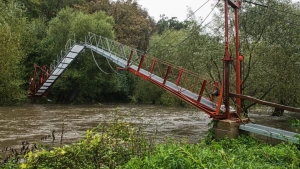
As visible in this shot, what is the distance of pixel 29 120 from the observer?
14.8 meters

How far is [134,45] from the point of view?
35.9 meters

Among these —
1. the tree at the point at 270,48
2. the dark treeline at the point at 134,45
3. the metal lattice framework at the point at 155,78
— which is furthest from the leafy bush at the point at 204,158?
the tree at the point at 270,48

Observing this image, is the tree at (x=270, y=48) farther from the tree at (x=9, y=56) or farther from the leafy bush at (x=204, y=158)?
the tree at (x=9, y=56)

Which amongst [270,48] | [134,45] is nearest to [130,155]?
[270,48]

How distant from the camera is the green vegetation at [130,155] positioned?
11.9 ft

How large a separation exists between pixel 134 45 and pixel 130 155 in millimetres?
31537

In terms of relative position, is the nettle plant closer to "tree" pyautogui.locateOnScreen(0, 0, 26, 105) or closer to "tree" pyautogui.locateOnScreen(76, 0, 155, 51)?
"tree" pyautogui.locateOnScreen(0, 0, 26, 105)

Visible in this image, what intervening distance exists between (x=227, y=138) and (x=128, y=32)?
2845cm

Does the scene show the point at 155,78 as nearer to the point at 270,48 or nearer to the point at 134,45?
the point at 270,48

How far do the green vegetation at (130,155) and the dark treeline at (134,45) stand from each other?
6169 mm

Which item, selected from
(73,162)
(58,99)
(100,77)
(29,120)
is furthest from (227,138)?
(58,99)

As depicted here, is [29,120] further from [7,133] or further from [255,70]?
[255,70]

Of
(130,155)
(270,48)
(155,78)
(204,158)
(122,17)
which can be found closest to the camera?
(204,158)

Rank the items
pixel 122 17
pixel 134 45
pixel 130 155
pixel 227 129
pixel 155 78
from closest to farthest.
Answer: pixel 130 155 < pixel 227 129 < pixel 155 78 < pixel 122 17 < pixel 134 45
